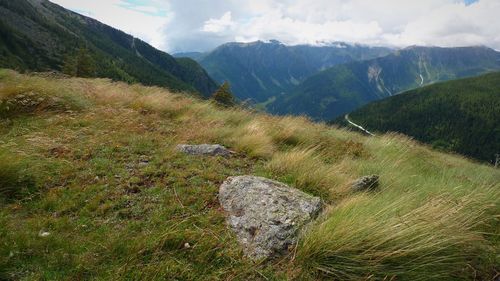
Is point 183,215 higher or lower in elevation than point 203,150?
lower

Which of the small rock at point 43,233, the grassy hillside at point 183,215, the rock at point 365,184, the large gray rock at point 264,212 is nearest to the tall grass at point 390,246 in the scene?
the grassy hillside at point 183,215

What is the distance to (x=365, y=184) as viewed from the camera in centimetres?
649

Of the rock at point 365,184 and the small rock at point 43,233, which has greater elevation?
the small rock at point 43,233

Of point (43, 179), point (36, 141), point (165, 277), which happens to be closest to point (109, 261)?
point (165, 277)

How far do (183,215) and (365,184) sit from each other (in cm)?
342

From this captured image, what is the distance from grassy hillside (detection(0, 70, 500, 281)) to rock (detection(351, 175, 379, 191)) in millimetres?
277

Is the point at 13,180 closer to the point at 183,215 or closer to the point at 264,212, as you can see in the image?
the point at 183,215

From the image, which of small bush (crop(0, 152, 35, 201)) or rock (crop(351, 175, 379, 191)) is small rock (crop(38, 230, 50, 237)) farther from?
rock (crop(351, 175, 379, 191))

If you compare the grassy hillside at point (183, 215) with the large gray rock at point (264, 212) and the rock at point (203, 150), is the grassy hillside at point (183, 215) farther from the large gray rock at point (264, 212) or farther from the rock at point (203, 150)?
the rock at point (203, 150)

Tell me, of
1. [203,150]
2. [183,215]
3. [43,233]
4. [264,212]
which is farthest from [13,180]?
[264,212]

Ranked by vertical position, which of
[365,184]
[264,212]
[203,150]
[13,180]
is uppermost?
[13,180]

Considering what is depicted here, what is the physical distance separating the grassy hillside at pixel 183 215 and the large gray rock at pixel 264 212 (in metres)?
0.16

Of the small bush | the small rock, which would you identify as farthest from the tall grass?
the small bush

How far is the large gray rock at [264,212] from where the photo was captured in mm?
4352
